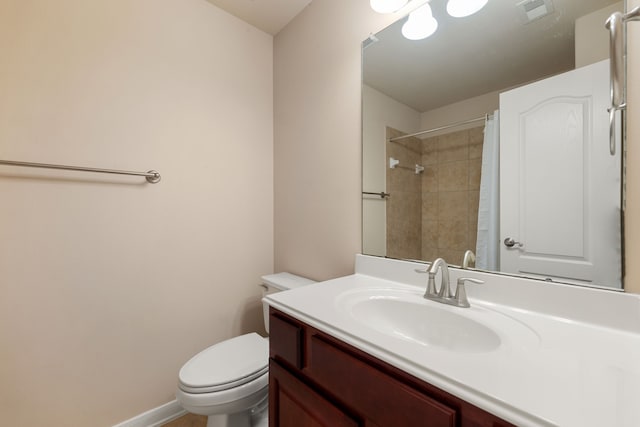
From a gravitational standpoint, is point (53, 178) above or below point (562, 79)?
below

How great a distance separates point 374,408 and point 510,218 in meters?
0.73

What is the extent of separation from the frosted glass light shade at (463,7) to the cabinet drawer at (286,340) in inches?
49.7

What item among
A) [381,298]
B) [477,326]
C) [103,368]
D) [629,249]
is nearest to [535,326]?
[477,326]

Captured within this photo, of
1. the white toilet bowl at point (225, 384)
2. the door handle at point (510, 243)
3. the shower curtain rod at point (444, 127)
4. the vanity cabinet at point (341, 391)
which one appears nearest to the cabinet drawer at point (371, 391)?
the vanity cabinet at point (341, 391)

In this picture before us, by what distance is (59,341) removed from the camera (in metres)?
1.16

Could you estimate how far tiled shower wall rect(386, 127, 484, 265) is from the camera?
99 centimetres

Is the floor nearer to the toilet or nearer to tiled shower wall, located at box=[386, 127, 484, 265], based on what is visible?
the toilet

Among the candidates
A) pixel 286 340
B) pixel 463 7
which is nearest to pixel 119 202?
pixel 286 340

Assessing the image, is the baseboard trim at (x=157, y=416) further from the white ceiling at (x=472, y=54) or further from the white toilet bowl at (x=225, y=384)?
the white ceiling at (x=472, y=54)

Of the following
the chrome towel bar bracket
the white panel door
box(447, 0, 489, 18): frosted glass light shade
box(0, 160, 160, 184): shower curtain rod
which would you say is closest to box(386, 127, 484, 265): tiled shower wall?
the white panel door

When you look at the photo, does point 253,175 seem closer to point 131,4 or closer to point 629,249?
point 131,4

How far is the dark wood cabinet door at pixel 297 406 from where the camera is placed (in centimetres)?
68

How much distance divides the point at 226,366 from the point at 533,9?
Answer: 1743mm

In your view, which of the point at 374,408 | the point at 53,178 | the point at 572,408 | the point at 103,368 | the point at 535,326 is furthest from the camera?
the point at 103,368
